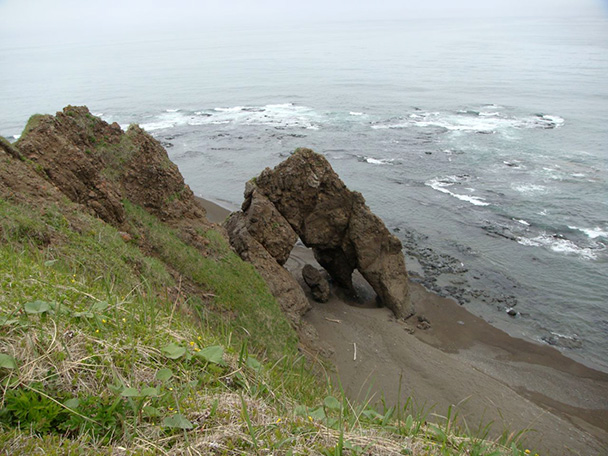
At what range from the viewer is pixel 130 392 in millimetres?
4332

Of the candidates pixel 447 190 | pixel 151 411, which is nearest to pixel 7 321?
pixel 151 411

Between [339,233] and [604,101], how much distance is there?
5238cm

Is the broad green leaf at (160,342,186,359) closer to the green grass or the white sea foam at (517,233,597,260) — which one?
the green grass

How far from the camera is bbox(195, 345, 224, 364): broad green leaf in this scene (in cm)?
522

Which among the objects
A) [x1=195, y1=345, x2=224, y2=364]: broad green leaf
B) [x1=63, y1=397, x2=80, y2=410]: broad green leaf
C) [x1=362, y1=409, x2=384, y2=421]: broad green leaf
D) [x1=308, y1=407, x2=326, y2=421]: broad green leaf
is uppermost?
[x1=63, y1=397, x2=80, y2=410]: broad green leaf

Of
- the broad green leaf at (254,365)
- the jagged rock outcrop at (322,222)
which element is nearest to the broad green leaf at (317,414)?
the broad green leaf at (254,365)

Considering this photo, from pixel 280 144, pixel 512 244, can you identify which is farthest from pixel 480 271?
pixel 280 144

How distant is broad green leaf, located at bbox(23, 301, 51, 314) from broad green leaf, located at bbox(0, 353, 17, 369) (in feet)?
2.32

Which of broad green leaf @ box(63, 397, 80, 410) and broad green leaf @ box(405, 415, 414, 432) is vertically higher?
broad green leaf @ box(63, 397, 80, 410)

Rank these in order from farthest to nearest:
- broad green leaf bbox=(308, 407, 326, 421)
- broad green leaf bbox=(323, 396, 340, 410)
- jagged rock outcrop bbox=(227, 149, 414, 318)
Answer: jagged rock outcrop bbox=(227, 149, 414, 318) → broad green leaf bbox=(323, 396, 340, 410) → broad green leaf bbox=(308, 407, 326, 421)

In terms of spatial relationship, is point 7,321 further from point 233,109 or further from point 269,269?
point 233,109

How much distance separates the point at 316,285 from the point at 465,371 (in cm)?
693

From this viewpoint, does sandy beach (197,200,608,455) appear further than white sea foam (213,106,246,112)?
No

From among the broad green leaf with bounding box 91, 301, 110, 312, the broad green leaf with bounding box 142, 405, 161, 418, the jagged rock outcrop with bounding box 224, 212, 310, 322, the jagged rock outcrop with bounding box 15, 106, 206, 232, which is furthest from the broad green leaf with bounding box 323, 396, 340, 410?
the jagged rock outcrop with bounding box 224, 212, 310, 322
